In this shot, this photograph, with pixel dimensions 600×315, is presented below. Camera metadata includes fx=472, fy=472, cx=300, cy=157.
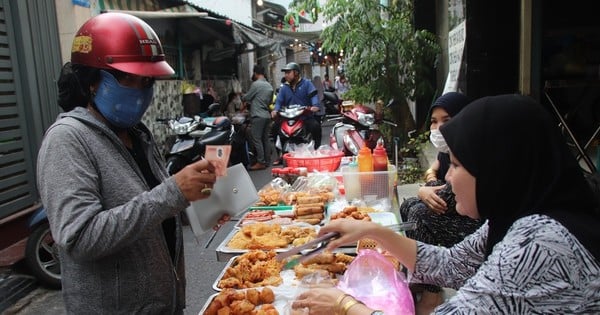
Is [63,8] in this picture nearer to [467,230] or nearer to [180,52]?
[467,230]

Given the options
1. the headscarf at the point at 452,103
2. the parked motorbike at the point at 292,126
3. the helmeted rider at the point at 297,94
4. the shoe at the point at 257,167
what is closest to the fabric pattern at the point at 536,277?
the headscarf at the point at 452,103

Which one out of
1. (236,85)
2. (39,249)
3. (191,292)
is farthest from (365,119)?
(236,85)

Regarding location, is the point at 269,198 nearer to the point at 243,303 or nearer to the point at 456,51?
the point at 243,303

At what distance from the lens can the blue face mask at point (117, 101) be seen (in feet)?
5.93

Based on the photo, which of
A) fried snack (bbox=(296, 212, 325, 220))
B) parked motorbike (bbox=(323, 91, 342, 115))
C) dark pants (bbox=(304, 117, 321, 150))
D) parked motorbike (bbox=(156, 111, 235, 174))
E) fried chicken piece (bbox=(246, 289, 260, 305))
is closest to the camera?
fried chicken piece (bbox=(246, 289, 260, 305))

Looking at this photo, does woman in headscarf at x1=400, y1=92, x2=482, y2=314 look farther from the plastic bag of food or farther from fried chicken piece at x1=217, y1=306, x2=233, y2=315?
fried chicken piece at x1=217, y1=306, x2=233, y2=315

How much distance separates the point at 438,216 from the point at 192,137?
4674mm

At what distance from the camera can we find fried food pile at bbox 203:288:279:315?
6.79 feet

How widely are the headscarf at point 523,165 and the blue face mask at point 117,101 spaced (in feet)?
4.05

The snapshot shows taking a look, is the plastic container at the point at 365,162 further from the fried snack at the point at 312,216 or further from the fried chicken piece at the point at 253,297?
the fried chicken piece at the point at 253,297

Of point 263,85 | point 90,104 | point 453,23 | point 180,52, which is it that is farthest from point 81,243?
point 180,52

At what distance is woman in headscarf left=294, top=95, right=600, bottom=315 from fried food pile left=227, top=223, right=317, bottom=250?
1107 mm

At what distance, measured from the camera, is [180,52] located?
11.0 meters

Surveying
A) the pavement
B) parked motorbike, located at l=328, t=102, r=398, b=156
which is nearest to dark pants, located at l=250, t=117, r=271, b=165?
parked motorbike, located at l=328, t=102, r=398, b=156
